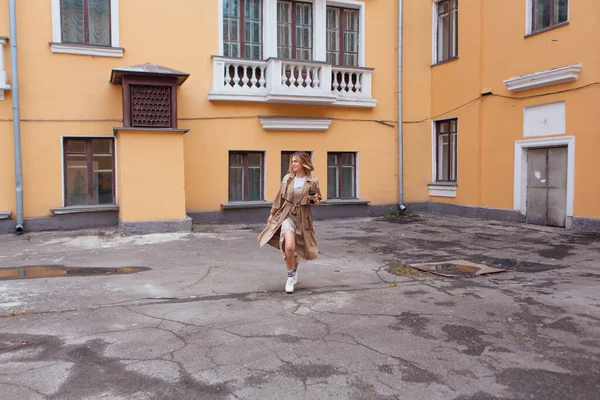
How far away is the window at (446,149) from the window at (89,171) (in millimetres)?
9176

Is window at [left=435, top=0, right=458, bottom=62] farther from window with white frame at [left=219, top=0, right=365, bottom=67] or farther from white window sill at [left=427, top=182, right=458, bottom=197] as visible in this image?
white window sill at [left=427, top=182, right=458, bottom=197]

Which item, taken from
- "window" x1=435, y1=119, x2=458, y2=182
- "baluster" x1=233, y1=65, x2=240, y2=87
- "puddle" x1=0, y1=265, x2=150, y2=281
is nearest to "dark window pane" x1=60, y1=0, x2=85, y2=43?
"baluster" x1=233, y1=65, x2=240, y2=87

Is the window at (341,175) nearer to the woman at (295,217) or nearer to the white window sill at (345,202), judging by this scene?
the white window sill at (345,202)

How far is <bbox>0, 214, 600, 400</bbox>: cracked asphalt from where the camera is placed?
10.6 ft

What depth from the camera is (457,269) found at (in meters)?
6.89

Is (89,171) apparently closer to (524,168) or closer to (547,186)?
(524,168)

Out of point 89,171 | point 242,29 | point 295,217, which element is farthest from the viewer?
point 242,29

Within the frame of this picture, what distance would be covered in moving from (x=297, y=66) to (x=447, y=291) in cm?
826

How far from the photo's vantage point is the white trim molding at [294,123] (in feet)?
40.3

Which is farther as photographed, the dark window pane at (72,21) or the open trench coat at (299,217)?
the dark window pane at (72,21)

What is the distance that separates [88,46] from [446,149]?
992 centimetres

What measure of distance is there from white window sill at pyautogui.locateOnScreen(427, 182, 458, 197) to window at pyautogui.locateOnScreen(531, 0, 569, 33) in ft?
14.7

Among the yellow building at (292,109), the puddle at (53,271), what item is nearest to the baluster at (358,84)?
the yellow building at (292,109)

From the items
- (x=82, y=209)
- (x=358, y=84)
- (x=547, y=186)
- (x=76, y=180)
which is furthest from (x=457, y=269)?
(x=76, y=180)
